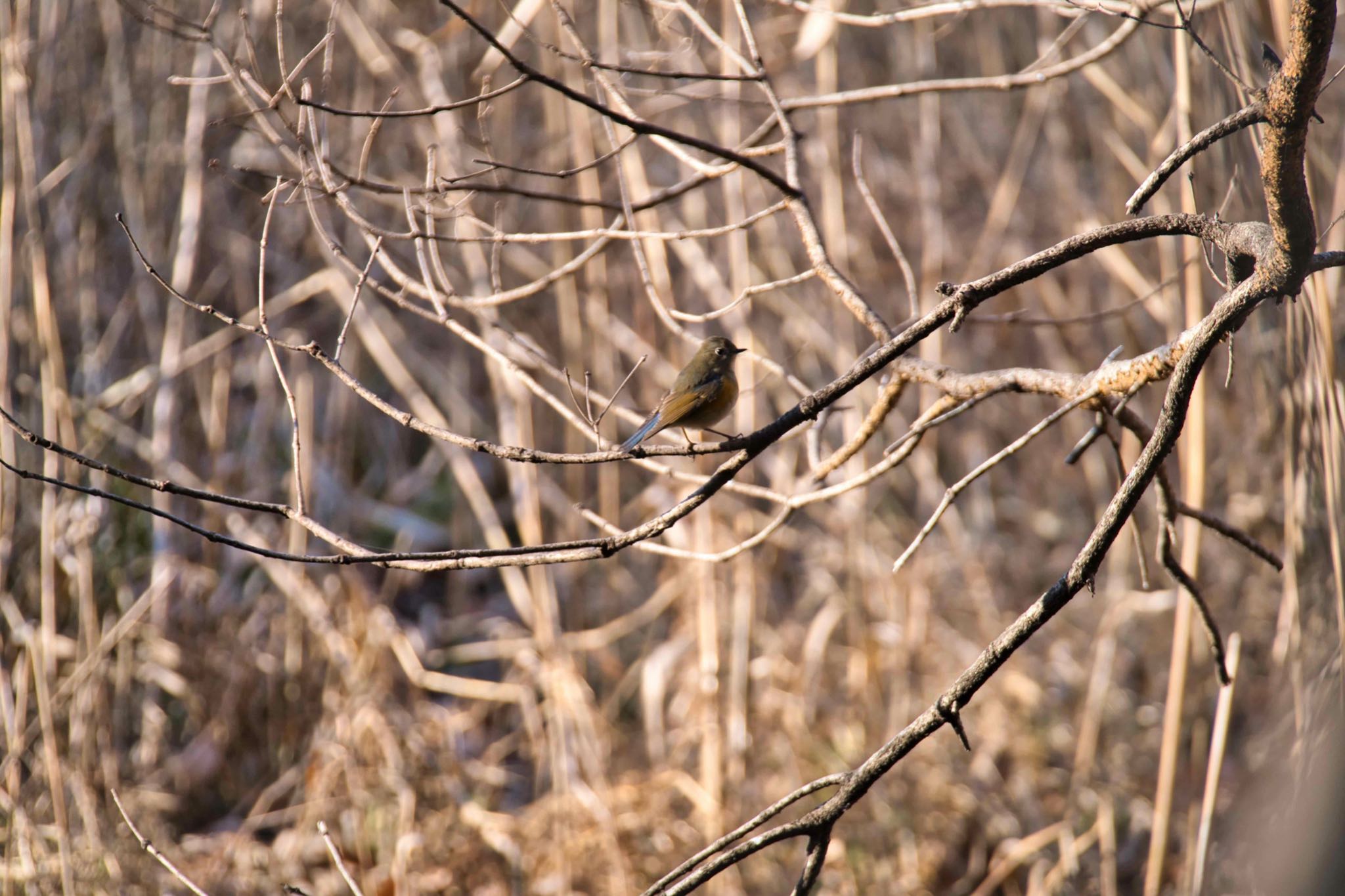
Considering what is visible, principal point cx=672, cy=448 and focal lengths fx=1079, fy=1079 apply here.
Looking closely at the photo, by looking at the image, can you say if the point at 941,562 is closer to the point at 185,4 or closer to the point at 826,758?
the point at 826,758

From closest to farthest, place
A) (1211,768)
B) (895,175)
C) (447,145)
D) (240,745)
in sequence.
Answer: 1. (1211,768)
2. (447,145)
3. (240,745)
4. (895,175)

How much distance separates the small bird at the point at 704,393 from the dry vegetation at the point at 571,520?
57cm

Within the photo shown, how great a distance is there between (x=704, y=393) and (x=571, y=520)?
2110 millimetres

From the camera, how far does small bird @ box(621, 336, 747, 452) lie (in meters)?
2.80

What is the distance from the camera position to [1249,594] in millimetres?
4812

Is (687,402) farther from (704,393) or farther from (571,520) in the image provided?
(571,520)

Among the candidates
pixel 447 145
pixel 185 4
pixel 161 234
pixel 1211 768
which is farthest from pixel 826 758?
pixel 185 4

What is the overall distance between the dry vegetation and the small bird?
1.88 ft

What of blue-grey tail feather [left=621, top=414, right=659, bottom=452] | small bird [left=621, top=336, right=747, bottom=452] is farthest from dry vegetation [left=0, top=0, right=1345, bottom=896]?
blue-grey tail feather [left=621, top=414, right=659, bottom=452]

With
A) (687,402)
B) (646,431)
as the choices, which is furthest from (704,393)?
(646,431)

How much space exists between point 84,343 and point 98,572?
0.99m

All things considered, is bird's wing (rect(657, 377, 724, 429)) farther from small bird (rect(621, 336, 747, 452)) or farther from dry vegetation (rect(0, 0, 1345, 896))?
dry vegetation (rect(0, 0, 1345, 896))

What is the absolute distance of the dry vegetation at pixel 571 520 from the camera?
4.00 m

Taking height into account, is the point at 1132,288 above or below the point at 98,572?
above
